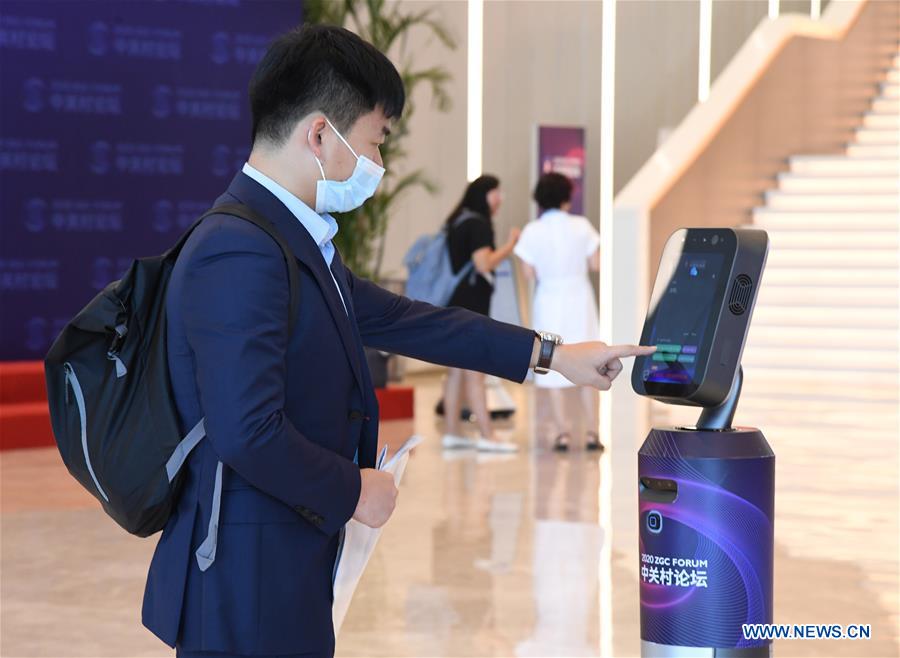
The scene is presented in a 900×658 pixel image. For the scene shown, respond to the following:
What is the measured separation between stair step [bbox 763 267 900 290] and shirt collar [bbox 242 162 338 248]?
9.40 metres

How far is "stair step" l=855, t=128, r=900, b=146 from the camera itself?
12746 millimetres

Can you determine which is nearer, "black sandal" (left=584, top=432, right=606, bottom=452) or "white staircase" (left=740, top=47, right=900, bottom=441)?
"black sandal" (left=584, top=432, right=606, bottom=452)

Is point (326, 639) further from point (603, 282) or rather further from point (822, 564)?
point (603, 282)

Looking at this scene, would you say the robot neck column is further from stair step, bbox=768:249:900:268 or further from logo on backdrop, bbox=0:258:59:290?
stair step, bbox=768:249:900:268

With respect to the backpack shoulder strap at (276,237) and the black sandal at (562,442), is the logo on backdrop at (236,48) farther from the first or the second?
the backpack shoulder strap at (276,237)

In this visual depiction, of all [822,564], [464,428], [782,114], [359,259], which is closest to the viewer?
[822,564]

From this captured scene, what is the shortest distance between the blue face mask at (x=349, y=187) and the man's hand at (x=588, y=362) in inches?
21.3

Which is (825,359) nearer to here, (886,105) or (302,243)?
(886,105)

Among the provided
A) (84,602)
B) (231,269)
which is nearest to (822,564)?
(84,602)

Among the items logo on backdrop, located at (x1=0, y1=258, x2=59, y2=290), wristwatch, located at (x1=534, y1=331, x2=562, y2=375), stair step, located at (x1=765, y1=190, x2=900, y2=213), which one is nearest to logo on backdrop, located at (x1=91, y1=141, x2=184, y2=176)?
logo on backdrop, located at (x1=0, y1=258, x2=59, y2=290)

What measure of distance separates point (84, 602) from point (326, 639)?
2657 mm

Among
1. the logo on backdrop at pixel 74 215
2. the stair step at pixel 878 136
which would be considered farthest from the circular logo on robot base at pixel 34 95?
the stair step at pixel 878 136

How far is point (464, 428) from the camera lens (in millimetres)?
8844

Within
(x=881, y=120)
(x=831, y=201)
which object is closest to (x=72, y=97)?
(x=831, y=201)
